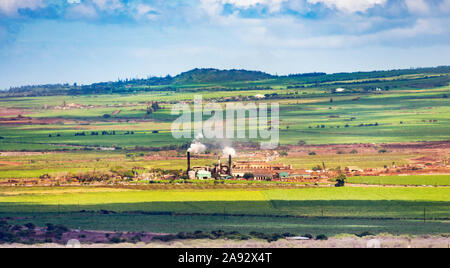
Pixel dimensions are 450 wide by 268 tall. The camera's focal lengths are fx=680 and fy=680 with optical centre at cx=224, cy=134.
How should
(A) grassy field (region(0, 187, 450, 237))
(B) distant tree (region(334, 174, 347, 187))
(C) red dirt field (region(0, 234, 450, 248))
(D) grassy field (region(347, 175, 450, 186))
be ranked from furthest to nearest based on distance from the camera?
(D) grassy field (region(347, 175, 450, 186)) → (B) distant tree (region(334, 174, 347, 187)) → (A) grassy field (region(0, 187, 450, 237)) → (C) red dirt field (region(0, 234, 450, 248))

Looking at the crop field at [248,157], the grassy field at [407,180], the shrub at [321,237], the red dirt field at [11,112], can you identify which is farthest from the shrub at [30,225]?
the red dirt field at [11,112]

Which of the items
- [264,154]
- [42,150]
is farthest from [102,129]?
[264,154]

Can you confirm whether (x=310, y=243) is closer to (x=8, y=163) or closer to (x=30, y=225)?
(x=30, y=225)

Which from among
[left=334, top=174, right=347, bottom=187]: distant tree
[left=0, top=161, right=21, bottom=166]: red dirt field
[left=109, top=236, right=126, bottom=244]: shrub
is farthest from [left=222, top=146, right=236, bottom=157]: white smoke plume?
[left=109, top=236, right=126, bottom=244]: shrub

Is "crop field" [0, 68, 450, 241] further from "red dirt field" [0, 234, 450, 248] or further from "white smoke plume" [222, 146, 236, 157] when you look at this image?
"red dirt field" [0, 234, 450, 248]

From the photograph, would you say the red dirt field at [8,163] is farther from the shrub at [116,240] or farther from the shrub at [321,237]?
the shrub at [321,237]

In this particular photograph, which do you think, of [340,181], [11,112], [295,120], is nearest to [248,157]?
[340,181]
